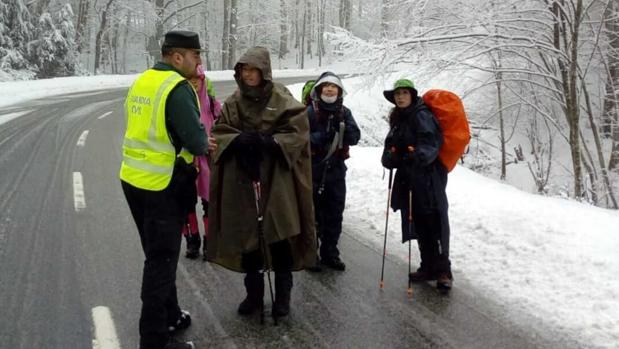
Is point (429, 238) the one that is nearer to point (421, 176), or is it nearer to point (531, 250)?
point (421, 176)

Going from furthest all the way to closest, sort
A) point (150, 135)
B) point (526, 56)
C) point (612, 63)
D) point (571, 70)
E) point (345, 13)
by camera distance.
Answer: point (345, 13) < point (612, 63) < point (526, 56) < point (571, 70) < point (150, 135)

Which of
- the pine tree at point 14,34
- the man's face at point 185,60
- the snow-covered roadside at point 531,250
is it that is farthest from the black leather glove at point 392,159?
the pine tree at point 14,34

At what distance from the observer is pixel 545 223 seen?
5938 mm

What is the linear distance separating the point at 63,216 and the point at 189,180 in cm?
367

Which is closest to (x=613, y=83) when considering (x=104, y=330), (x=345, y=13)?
(x=104, y=330)

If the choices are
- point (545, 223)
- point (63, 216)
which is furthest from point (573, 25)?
point (63, 216)

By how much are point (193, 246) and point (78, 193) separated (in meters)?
2.84

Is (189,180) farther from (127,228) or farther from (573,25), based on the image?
(573,25)

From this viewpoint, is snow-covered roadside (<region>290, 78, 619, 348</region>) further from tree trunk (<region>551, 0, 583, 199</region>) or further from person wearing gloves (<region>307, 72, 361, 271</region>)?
tree trunk (<region>551, 0, 583, 199</region>)

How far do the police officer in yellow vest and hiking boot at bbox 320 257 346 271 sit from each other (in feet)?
6.90

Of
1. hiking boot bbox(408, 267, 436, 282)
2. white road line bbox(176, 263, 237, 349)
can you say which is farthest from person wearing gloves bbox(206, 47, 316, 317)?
hiking boot bbox(408, 267, 436, 282)

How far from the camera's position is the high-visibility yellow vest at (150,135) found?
3262 millimetres

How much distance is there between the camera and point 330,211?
5.48 m

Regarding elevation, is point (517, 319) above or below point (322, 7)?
below
